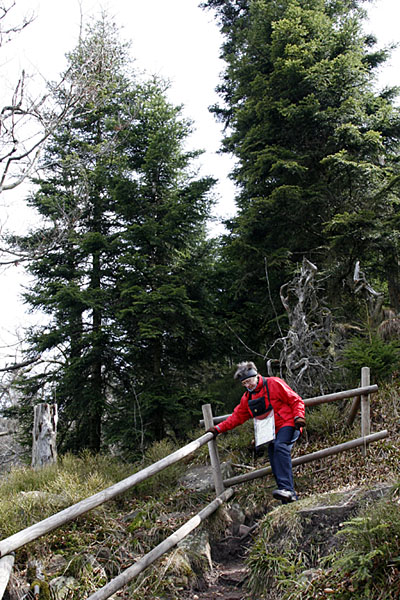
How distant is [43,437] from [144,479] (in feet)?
16.0

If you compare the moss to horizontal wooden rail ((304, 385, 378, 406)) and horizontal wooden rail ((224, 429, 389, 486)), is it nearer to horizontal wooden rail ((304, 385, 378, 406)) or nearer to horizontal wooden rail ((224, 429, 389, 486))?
horizontal wooden rail ((224, 429, 389, 486))

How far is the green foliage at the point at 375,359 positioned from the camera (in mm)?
7512

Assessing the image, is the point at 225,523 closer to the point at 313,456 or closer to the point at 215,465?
the point at 215,465

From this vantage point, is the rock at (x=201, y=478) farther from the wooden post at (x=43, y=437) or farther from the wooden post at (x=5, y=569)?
the wooden post at (x=5, y=569)

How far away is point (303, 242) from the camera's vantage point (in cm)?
1120

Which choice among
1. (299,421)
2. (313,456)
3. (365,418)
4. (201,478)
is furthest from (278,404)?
(201,478)

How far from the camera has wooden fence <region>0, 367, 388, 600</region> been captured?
306cm

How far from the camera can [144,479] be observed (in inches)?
178

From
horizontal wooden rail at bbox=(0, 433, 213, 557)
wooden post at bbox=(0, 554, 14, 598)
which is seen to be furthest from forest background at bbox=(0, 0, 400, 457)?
→ wooden post at bbox=(0, 554, 14, 598)

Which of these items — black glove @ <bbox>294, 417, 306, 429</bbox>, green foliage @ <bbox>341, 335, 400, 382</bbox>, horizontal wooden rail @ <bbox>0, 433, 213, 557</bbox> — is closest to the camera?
horizontal wooden rail @ <bbox>0, 433, 213, 557</bbox>

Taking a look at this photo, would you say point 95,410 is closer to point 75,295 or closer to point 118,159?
point 75,295

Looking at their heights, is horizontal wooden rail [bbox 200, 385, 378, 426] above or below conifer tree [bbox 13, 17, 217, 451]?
below

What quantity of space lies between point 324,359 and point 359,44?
26.0 feet

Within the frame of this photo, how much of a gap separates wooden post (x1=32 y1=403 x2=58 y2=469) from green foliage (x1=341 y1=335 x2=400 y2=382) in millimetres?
5520
